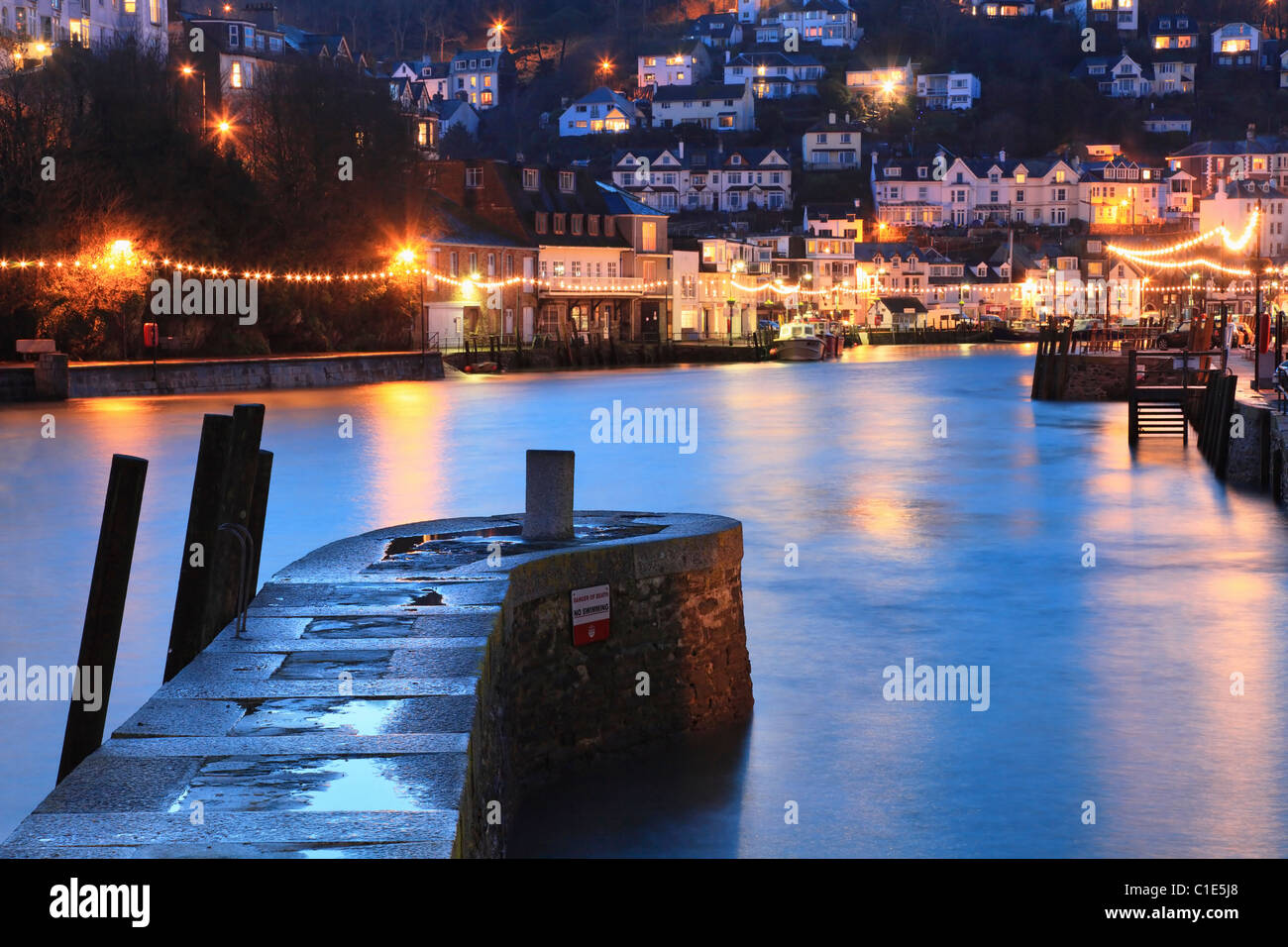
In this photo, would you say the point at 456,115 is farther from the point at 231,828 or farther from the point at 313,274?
the point at 231,828

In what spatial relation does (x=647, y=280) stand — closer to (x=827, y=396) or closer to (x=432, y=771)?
(x=827, y=396)

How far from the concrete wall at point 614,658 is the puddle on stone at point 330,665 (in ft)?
1.88

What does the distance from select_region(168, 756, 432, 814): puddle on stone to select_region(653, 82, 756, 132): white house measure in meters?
173

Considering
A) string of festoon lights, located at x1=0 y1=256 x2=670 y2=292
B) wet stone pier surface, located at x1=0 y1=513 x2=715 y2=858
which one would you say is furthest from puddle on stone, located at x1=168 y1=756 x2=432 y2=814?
string of festoon lights, located at x1=0 y1=256 x2=670 y2=292

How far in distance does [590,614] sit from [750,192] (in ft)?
487

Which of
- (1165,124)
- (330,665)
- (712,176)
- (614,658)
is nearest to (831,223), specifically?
(712,176)

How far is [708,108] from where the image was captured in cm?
17600

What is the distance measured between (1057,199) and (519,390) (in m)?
116

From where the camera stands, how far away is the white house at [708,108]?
176000 mm

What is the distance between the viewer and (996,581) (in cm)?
1856

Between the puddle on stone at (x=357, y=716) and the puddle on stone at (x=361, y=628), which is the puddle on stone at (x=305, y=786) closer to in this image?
the puddle on stone at (x=357, y=716)
